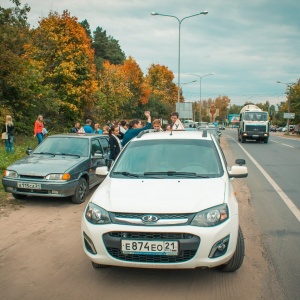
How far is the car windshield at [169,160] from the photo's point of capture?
4.86m

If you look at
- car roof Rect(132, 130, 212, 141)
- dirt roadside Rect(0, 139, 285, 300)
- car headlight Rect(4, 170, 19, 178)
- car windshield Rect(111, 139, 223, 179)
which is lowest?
dirt roadside Rect(0, 139, 285, 300)

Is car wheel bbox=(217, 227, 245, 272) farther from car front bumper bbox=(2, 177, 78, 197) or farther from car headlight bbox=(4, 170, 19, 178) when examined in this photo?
car headlight bbox=(4, 170, 19, 178)

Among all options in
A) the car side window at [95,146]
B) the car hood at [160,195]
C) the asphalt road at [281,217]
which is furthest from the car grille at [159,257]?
the car side window at [95,146]

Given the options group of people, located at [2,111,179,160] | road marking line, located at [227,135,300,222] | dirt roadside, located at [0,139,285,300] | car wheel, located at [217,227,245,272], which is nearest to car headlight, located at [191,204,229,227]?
car wheel, located at [217,227,245,272]

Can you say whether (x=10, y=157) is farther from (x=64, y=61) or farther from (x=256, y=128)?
(x=256, y=128)

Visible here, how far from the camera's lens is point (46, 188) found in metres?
7.45

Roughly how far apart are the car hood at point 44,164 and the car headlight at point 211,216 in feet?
14.5

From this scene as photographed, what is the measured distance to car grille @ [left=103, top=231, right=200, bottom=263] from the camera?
3.72m

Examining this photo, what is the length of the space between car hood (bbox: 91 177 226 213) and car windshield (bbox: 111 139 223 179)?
30 cm

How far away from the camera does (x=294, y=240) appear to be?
5.50 metres

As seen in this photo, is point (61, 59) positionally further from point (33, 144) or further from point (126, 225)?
point (126, 225)

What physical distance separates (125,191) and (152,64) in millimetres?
69244

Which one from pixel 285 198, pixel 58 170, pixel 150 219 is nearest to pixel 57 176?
pixel 58 170

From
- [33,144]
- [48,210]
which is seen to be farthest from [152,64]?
[48,210]
